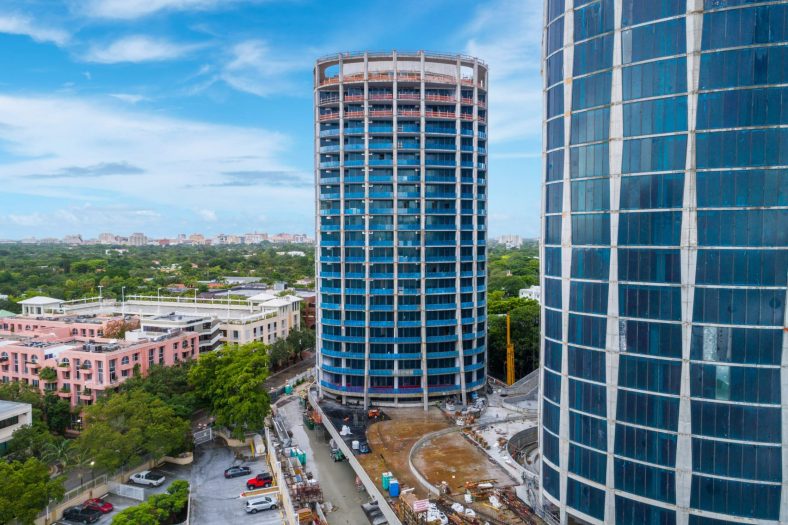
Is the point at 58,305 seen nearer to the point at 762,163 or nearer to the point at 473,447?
the point at 473,447

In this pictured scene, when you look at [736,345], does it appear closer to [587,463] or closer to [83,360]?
[587,463]

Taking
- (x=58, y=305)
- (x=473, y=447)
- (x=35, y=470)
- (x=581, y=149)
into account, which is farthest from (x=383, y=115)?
(x=58, y=305)

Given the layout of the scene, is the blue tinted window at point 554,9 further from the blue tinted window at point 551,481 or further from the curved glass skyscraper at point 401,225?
the blue tinted window at point 551,481

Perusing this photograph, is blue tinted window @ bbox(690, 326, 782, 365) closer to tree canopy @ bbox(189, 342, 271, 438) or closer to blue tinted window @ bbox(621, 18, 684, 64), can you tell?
blue tinted window @ bbox(621, 18, 684, 64)

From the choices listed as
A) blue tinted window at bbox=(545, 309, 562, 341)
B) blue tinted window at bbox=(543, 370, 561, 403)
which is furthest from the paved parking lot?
blue tinted window at bbox=(545, 309, 562, 341)

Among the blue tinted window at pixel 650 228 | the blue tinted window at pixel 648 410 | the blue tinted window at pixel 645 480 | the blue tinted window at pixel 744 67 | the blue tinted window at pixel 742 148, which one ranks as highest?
the blue tinted window at pixel 744 67

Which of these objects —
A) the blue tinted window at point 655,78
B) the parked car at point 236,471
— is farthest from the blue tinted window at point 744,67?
the parked car at point 236,471
